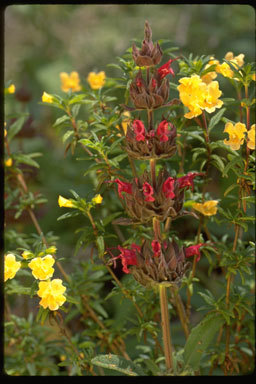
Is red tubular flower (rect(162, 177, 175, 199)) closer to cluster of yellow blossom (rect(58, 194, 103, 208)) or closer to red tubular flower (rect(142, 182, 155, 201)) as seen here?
red tubular flower (rect(142, 182, 155, 201))

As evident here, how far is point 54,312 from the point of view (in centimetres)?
84

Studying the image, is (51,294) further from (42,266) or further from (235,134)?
(235,134)

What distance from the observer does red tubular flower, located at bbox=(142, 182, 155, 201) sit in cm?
74

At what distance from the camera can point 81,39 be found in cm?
269

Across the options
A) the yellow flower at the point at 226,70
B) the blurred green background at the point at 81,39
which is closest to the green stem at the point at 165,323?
the yellow flower at the point at 226,70

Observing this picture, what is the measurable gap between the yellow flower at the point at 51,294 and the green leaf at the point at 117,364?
0.36 feet

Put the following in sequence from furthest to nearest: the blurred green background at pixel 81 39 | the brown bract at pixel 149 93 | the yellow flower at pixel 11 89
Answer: the blurred green background at pixel 81 39 → the yellow flower at pixel 11 89 → the brown bract at pixel 149 93

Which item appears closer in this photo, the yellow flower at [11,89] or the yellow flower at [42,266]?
the yellow flower at [42,266]

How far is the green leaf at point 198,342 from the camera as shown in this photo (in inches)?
34.6

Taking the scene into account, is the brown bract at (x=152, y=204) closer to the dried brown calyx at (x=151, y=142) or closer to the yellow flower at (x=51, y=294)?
the dried brown calyx at (x=151, y=142)

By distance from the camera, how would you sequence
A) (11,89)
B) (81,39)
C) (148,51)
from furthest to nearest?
(81,39) → (11,89) → (148,51)

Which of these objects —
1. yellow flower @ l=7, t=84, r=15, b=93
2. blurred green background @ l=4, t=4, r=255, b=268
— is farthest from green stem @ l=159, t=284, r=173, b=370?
blurred green background @ l=4, t=4, r=255, b=268

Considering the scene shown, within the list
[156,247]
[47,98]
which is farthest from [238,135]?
[47,98]

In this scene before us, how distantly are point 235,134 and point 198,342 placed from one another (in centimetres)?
35
